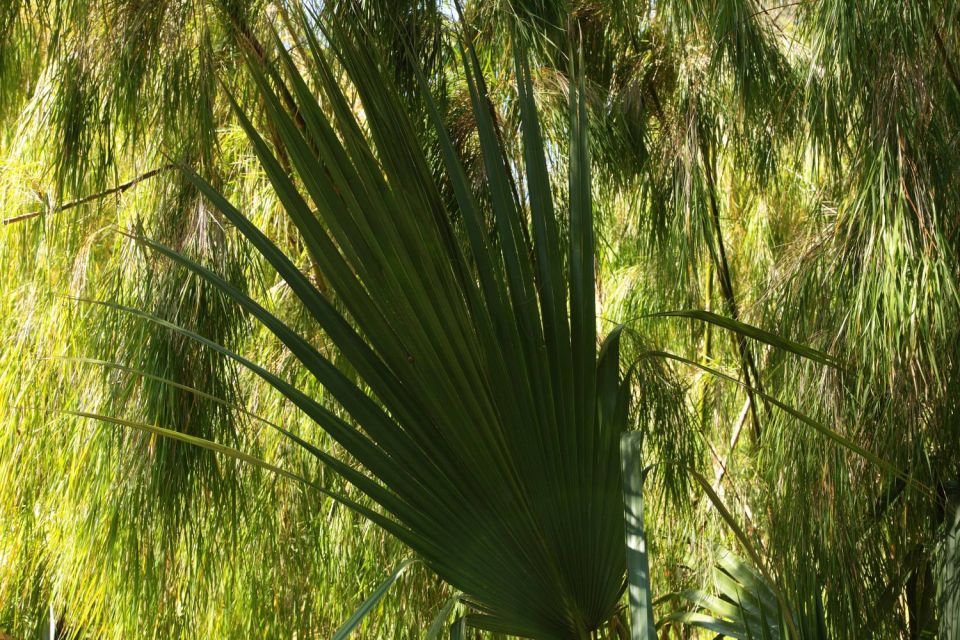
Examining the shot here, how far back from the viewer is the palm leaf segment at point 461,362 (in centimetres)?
88

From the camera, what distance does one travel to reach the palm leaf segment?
88 cm

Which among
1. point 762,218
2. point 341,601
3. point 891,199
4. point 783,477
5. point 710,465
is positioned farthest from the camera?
point 762,218

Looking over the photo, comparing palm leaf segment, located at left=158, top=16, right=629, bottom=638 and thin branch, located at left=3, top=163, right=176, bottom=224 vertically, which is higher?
thin branch, located at left=3, top=163, right=176, bottom=224

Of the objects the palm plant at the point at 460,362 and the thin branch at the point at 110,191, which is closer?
the palm plant at the point at 460,362

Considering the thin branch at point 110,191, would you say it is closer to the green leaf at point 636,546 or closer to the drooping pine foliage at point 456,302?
the drooping pine foliage at point 456,302

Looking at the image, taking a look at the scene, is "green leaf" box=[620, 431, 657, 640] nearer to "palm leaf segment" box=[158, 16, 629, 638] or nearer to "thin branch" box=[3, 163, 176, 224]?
"palm leaf segment" box=[158, 16, 629, 638]

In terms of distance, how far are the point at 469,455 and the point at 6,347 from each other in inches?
64.2

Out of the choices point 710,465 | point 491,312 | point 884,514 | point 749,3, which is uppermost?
point 749,3

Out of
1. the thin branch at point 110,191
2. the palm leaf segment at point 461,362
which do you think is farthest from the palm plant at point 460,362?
the thin branch at point 110,191

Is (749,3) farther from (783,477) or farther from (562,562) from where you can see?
(562,562)

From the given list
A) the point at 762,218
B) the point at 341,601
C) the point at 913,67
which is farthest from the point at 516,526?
the point at 762,218

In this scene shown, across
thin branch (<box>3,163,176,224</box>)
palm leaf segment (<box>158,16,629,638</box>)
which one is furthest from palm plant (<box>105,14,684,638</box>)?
thin branch (<box>3,163,176,224</box>)

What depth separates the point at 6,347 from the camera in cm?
214

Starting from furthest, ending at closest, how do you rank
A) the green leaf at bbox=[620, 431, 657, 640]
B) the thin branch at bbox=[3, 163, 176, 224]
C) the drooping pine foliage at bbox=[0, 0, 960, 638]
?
the thin branch at bbox=[3, 163, 176, 224] < the drooping pine foliage at bbox=[0, 0, 960, 638] < the green leaf at bbox=[620, 431, 657, 640]
